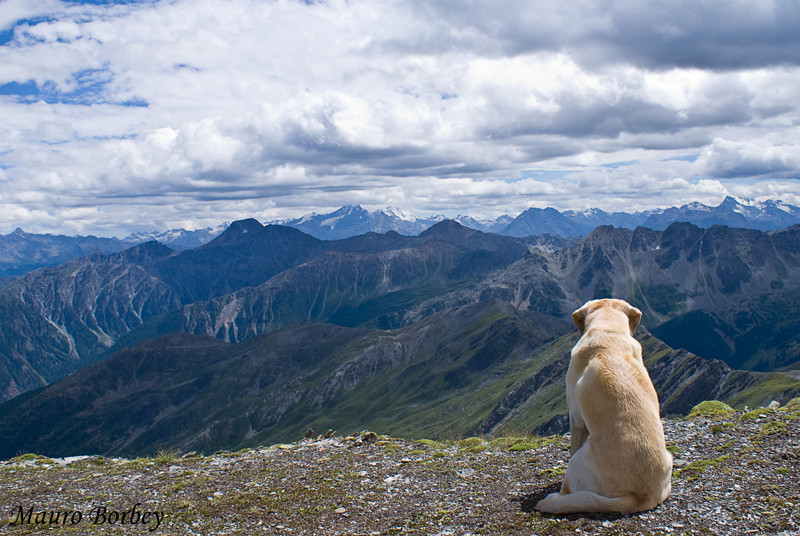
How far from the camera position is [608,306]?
611 inches

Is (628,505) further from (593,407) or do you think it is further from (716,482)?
(716,482)

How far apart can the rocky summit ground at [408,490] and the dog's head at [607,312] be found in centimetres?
444

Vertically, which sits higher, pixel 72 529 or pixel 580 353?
pixel 580 353

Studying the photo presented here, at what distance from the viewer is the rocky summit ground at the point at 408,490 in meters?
11.8

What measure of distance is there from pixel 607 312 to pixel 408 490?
780 centimetres

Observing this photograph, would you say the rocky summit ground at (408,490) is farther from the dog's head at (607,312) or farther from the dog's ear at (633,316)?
the dog's head at (607,312)

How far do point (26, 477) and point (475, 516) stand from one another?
58.6 ft

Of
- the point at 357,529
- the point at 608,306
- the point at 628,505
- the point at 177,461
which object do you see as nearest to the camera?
the point at 628,505

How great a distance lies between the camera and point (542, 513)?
12203 mm

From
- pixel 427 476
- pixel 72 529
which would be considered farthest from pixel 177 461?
pixel 427 476

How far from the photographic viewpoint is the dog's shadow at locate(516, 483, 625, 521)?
1154 cm

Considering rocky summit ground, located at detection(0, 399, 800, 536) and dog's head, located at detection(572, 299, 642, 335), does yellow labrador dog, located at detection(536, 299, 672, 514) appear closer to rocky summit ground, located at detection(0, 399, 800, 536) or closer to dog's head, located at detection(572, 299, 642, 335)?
rocky summit ground, located at detection(0, 399, 800, 536)

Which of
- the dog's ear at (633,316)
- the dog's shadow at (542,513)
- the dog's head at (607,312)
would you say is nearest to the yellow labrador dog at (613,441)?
the dog's shadow at (542,513)

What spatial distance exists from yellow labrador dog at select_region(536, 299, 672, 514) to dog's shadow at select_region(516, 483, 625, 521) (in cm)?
12
